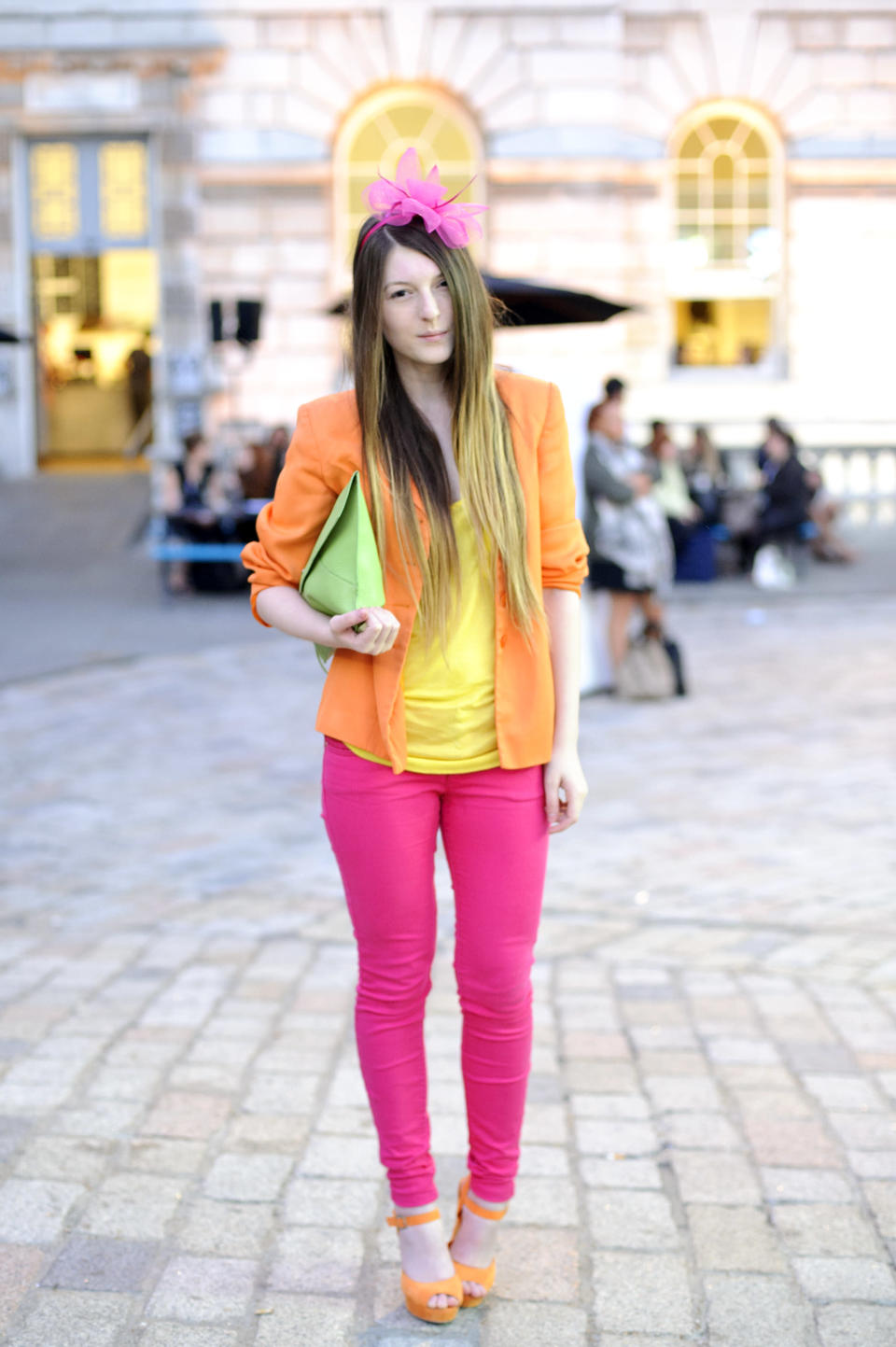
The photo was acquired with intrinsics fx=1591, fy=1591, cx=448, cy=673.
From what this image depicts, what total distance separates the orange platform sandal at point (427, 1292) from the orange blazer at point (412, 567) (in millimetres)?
851

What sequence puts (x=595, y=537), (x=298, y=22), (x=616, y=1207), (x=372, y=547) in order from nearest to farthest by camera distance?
(x=372, y=547) < (x=616, y=1207) < (x=595, y=537) < (x=298, y=22)

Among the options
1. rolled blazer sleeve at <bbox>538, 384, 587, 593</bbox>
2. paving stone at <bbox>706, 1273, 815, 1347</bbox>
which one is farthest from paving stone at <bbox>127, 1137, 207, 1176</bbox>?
rolled blazer sleeve at <bbox>538, 384, 587, 593</bbox>

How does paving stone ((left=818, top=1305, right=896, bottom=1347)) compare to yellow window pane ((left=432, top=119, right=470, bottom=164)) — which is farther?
yellow window pane ((left=432, top=119, right=470, bottom=164))

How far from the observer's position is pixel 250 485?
15.0 metres

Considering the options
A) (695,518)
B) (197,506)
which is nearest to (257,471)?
(197,506)

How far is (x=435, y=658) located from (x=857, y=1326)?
4.63 ft

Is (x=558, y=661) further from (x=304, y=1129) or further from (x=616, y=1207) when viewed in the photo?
(x=304, y=1129)

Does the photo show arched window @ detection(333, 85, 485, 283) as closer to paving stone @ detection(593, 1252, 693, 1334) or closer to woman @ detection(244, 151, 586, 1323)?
woman @ detection(244, 151, 586, 1323)

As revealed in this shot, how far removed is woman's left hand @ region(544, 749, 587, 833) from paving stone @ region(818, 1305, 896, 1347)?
1005 mm

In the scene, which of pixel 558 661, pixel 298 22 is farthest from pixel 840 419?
pixel 558 661

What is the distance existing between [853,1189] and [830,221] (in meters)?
18.7

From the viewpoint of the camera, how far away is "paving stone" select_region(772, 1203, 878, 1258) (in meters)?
3.12

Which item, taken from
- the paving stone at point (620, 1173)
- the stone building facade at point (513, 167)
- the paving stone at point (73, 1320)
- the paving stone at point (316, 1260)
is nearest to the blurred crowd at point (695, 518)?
the stone building facade at point (513, 167)

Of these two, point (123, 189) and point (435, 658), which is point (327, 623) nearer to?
Result: point (435, 658)
